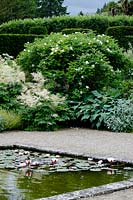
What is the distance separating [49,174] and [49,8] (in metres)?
63.1

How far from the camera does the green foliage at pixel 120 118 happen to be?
1095 cm

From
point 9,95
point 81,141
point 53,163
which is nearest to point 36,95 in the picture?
point 9,95

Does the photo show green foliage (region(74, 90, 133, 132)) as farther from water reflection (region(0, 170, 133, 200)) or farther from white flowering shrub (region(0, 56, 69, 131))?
water reflection (region(0, 170, 133, 200))

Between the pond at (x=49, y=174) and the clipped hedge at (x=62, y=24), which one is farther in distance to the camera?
the clipped hedge at (x=62, y=24)

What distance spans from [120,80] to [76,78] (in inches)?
49.3

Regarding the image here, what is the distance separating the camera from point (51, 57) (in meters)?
12.5

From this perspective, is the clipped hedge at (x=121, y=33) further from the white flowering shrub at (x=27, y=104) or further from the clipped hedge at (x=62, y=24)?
the white flowering shrub at (x=27, y=104)

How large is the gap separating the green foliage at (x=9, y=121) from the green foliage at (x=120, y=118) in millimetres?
1675

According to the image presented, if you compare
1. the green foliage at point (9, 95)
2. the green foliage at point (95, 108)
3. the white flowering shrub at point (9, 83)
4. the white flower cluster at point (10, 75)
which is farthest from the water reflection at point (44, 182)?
the white flower cluster at point (10, 75)

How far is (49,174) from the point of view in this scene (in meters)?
6.81

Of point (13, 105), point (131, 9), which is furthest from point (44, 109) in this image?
point (131, 9)

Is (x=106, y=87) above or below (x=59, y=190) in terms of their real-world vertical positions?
above

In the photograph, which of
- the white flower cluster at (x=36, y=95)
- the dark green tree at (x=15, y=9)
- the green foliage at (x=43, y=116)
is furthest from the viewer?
the dark green tree at (x=15, y=9)

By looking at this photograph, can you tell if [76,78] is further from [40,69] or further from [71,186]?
[71,186]
